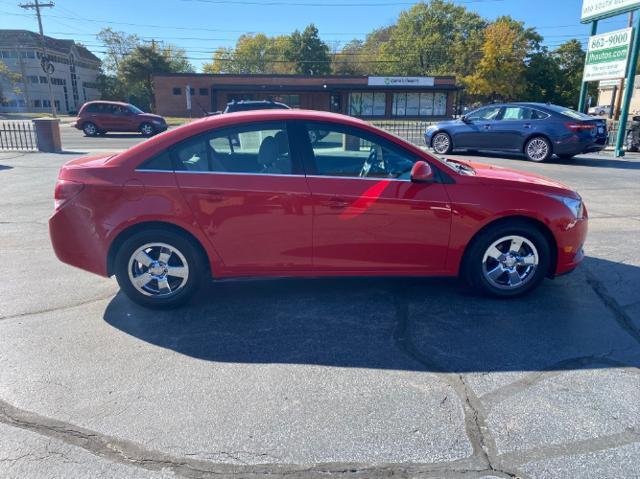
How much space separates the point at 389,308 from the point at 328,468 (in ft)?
6.24

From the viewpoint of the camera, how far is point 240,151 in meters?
3.87

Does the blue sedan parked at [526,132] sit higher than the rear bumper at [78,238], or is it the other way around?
the blue sedan parked at [526,132]

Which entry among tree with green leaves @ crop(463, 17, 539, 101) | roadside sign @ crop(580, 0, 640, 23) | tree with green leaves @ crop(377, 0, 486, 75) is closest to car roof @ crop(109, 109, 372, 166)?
roadside sign @ crop(580, 0, 640, 23)

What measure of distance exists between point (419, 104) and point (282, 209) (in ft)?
156

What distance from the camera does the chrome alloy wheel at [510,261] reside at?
158 inches

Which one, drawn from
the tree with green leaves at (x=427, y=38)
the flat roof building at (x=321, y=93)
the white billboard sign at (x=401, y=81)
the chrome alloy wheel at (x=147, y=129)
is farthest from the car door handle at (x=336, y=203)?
the tree with green leaves at (x=427, y=38)

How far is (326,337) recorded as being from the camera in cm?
352

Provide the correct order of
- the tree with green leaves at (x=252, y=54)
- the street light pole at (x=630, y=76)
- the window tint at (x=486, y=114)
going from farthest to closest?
the tree with green leaves at (x=252, y=54) < the window tint at (x=486, y=114) < the street light pole at (x=630, y=76)

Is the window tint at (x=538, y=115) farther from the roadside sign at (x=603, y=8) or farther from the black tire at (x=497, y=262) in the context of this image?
the black tire at (x=497, y=262)

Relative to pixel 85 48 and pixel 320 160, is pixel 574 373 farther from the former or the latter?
pixel 85 48

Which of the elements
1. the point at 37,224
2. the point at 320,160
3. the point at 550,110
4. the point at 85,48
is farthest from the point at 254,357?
the point at 85,48

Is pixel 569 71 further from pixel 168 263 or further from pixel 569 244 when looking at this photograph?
pixel 168 263

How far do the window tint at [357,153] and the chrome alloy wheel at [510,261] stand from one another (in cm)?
108

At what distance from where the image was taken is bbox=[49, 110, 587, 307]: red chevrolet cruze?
12.3ft
